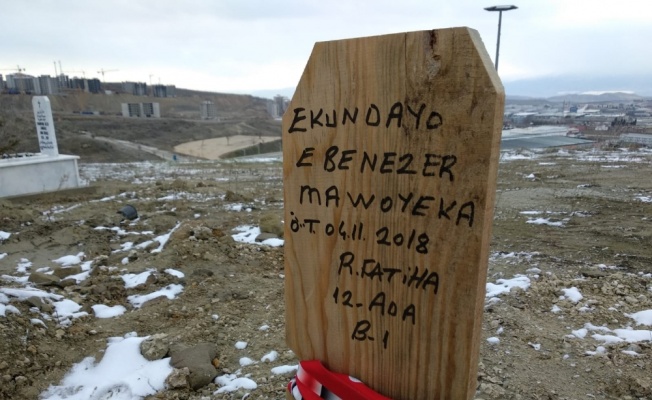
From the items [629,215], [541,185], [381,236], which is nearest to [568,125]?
[541,185]

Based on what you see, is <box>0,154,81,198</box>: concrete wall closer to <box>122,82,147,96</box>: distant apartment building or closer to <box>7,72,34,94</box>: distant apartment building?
<box>7,72,34,94</box>: distant apartment building

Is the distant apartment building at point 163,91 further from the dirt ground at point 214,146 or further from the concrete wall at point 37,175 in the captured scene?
the concrete wall at point 37,175

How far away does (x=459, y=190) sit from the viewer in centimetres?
104

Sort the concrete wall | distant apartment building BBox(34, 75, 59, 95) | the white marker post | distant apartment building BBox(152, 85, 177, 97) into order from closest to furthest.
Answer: the concrete wall < the white marker post < distant apartment building BBox(34, 75, 59, 95) < distant apartment building BBox(152, 85, 177, 97)

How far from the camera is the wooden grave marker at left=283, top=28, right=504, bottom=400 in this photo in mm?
1013

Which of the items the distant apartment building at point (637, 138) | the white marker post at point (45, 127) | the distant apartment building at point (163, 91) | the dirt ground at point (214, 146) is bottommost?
the dirt ground at point (214, 146)

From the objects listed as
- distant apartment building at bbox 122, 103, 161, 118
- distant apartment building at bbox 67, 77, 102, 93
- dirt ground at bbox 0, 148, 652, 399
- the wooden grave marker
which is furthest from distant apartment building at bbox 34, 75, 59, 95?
the wooden grave marker

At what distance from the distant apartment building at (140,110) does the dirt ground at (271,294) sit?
8051cm

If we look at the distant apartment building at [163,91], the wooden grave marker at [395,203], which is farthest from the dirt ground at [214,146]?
the distant apartment building at [163,91]

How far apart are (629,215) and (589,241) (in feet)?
6.93

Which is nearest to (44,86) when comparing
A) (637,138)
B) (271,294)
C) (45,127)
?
(45,127)

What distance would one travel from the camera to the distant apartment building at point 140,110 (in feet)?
264

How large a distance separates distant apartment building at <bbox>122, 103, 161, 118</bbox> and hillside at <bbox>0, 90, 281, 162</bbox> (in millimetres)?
2943

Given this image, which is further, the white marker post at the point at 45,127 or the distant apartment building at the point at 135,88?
the distant apartment building at the point at 135,88
